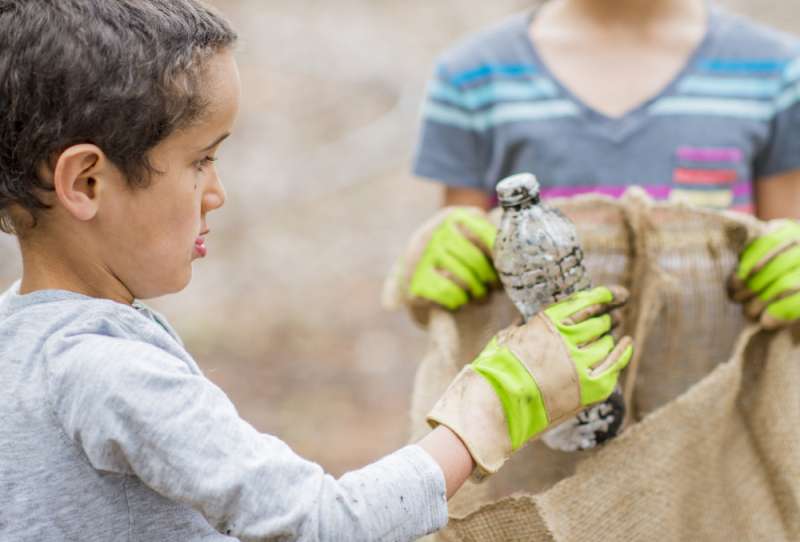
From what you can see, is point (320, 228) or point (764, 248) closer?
point (764, 248)

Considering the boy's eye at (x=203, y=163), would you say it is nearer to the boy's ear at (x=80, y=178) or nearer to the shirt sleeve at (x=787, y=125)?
the boy's ear at (x=80, y=178)

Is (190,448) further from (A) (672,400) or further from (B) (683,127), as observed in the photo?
(B) (683,127)

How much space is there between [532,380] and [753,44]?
3.05 feet

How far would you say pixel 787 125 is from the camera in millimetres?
1788

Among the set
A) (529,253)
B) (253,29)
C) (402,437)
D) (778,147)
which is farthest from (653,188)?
(253,29)

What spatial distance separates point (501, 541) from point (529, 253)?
361mm

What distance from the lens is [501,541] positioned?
126 cm

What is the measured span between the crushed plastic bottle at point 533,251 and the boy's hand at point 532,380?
0.04m

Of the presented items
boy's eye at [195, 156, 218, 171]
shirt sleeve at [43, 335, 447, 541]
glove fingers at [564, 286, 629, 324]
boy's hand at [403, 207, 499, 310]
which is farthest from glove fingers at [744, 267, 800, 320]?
boy's eye at [195, 156, 218, 171]

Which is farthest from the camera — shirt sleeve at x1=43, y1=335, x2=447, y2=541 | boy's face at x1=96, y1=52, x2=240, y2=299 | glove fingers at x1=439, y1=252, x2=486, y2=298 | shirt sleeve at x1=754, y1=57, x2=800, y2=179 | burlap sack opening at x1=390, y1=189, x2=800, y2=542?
shirt sleeve at x1=754, y1=57, x2=800, y2=179

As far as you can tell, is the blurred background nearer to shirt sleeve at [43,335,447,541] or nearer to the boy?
the boy

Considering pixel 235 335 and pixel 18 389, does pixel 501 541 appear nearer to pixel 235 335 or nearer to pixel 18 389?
pixel 18 389

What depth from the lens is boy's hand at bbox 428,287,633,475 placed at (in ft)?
3.86

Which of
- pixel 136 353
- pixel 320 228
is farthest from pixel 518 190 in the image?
pixel 320 228
